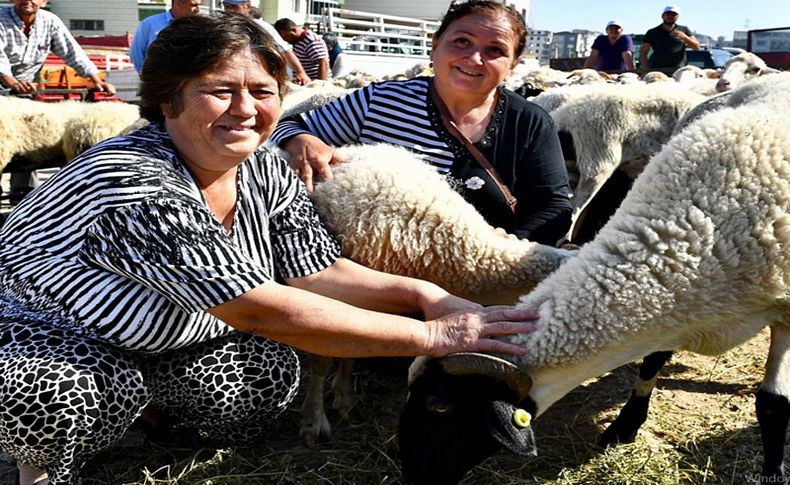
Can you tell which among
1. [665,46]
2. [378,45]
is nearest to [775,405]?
[665,46]

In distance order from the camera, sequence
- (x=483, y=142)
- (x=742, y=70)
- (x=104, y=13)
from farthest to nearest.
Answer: (x=104, y=13) → (x=742, y=70) → (x=483, y=142)

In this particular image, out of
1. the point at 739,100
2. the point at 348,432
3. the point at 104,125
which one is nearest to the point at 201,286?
the point at 348,432

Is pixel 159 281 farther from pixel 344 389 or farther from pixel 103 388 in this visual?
pixel 344 389

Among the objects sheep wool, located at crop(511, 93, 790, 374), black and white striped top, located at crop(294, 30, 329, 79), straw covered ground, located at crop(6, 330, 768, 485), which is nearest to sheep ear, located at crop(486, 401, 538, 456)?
sheep wool, located at crop(511, 93, 790, 374)

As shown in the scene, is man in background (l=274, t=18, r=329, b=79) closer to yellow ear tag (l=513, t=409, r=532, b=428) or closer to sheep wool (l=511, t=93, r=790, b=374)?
sheep wool (l=511, t=93, r=790, b=374)

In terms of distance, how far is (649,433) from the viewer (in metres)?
2.90

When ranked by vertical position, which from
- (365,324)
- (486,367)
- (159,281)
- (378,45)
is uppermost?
(378,45)

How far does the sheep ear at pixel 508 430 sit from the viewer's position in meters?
2.03

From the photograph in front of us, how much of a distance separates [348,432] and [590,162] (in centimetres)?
345

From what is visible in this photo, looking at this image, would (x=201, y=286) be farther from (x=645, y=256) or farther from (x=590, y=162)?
(x=590, y=162)

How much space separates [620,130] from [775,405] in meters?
3.42

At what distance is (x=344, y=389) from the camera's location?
3031mm

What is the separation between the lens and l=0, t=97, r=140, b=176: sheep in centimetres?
553

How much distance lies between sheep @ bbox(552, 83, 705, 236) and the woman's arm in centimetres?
345
